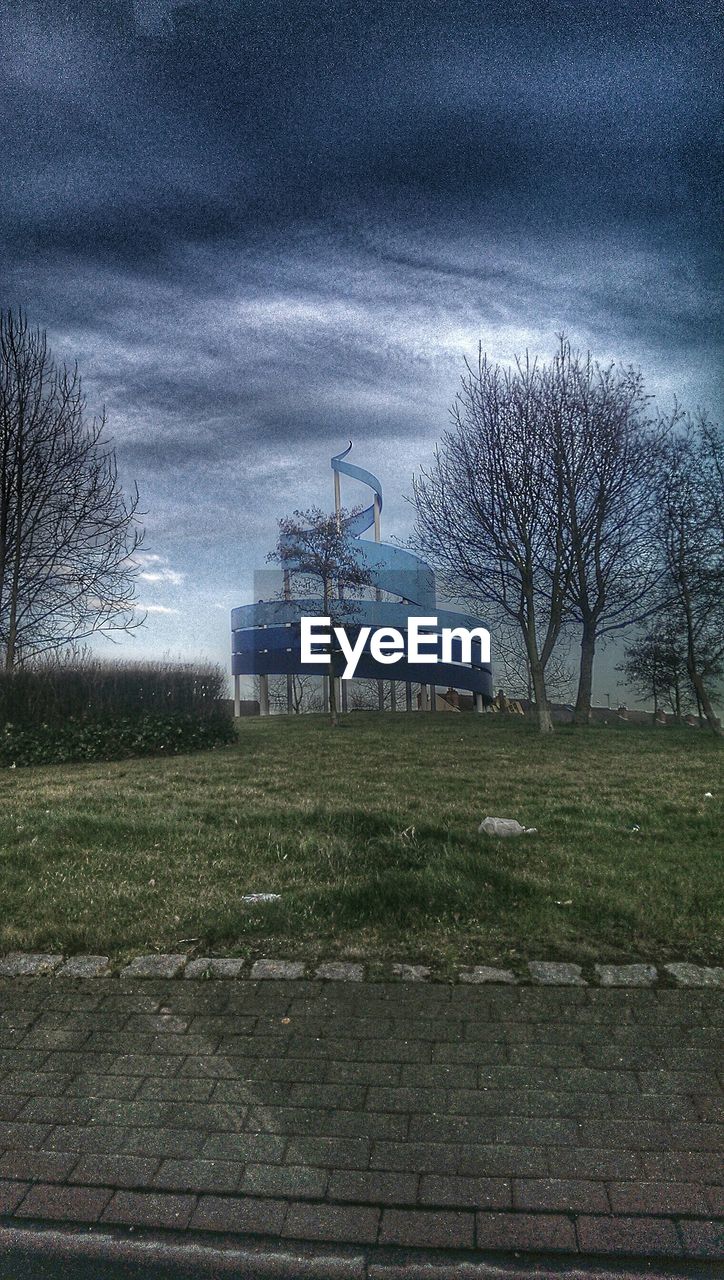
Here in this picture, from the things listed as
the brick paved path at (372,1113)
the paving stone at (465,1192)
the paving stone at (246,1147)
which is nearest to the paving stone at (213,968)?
the brick paved path at (372,1113)

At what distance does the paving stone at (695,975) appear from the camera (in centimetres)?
446

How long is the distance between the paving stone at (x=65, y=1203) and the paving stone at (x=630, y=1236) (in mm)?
1605

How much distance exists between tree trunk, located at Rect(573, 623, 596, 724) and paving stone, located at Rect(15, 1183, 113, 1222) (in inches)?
1060

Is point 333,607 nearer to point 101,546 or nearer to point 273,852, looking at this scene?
point 101,546

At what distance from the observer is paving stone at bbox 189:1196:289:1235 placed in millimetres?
2902

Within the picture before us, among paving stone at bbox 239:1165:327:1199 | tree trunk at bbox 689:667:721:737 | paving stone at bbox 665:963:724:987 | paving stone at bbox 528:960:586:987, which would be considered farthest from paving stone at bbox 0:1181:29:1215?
tree trunk at bbox 689:667:721:737

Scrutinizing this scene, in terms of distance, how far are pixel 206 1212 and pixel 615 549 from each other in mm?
26181

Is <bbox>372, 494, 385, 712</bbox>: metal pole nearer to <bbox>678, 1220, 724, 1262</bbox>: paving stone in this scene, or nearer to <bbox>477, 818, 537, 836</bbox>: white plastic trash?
<bbox>477, 818, 537, 836</bbox>: white plastic trash

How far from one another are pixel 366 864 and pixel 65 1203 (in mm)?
3730

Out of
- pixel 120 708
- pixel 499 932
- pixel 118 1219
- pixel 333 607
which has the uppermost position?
pixel 333 607

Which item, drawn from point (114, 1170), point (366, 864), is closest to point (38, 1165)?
point (114, 1170)

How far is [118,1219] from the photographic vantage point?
296 cm

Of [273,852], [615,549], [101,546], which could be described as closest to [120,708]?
[101,546]

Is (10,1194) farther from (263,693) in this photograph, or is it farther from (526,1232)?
(263,693)
